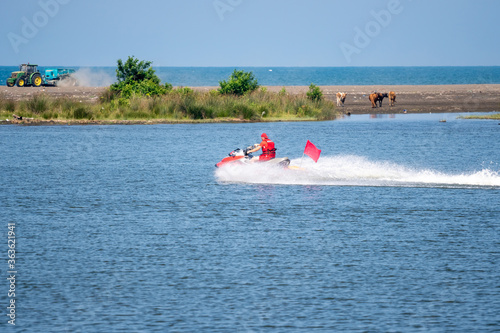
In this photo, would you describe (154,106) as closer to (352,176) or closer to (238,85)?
(238,85)

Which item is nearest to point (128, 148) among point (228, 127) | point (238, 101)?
point (228, 127)

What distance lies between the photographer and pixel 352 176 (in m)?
32.0

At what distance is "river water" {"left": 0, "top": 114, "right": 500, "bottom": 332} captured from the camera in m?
14.4

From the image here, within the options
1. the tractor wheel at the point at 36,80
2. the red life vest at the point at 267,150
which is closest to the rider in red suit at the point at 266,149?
the red life vest at the point at 267,150

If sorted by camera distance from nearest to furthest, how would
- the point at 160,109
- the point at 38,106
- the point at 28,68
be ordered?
the point at 38,106 < the point at 160,109 < the point at 28,68

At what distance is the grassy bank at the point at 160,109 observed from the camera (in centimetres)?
A: 5981

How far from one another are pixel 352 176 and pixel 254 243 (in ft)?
42.0

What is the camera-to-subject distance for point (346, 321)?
13.9 m

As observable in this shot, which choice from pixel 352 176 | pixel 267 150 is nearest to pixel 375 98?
pixel 352 176

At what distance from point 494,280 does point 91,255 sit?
9.44 m

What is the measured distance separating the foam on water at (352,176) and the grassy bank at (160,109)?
2817cm

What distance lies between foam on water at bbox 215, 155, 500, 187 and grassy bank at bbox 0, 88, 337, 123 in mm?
28174

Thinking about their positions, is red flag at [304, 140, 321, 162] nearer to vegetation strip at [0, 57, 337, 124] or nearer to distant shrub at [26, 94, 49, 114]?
vegetation strip at [0, 57, 337, 124]

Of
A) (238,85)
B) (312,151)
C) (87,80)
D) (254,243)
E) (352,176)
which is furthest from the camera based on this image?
(87,80)
